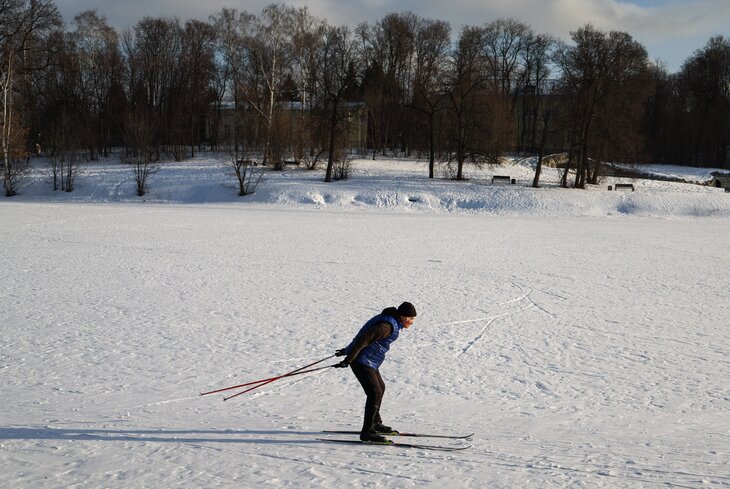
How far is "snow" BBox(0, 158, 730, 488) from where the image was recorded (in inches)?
263

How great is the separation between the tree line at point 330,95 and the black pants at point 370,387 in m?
37.3

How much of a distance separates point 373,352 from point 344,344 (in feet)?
14.6

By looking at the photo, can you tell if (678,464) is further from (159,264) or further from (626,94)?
(626,94)

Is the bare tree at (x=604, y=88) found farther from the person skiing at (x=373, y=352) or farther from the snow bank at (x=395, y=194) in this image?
the person skiing at (x=373, y=352)

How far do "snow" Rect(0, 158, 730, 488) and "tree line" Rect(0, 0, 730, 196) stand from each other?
1917cm

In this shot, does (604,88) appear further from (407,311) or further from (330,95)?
(407,311)

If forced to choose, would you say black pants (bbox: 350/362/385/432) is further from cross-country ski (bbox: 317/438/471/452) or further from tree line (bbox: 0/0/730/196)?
tree line (bbox: 0/0/730/196)

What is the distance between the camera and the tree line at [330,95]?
43.3 m

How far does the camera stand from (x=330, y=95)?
48781 mm

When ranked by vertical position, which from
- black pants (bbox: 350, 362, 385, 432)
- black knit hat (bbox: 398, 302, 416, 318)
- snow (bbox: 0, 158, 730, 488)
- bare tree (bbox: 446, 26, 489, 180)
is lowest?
Result: snow (bbox: 0, 158, 730, 488)

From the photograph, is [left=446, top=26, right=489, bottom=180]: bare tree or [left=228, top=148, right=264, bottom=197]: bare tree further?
[left=446, top=26, right=489, bottom=180]: bare tree

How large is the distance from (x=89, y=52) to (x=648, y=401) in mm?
61089

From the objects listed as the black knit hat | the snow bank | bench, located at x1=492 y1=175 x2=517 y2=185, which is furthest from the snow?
bench, located at x1=492 y1=175 x2=517 y2=185

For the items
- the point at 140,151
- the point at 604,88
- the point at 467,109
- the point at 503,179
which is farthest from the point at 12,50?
the point at 604,88
